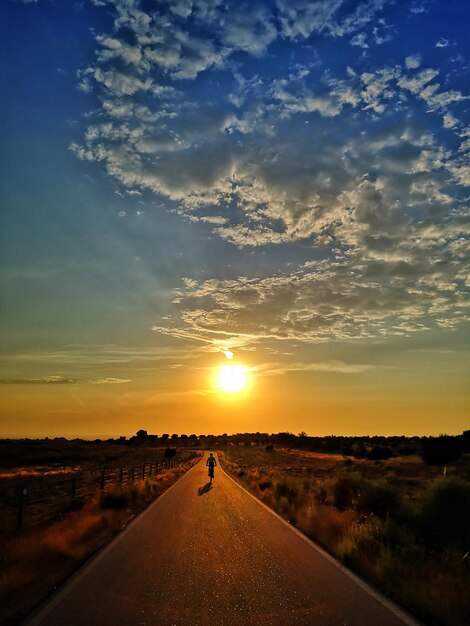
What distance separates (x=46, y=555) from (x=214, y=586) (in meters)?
3.72

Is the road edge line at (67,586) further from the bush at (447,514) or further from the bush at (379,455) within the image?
the bush at (379,455)

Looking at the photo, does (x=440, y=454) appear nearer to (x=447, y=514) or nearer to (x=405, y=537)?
(x=447, y=514)

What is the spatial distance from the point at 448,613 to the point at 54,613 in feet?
15.9

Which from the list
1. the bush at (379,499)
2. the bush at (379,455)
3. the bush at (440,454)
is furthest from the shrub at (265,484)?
the bush at (379,455)

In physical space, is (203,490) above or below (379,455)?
below

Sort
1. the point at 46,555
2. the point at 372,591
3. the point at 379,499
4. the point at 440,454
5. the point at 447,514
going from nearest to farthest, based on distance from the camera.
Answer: the point at 372,591, the point at 46,555, the point at 447,514, the point at 379,499, the point at 440,454

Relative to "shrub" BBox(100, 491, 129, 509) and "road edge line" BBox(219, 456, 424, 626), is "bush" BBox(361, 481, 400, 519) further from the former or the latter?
"shrub" BBox(100, 491, 129, 509)

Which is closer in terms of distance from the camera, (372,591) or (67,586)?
(372,591)

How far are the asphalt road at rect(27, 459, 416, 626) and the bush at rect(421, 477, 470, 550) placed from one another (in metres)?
3.08

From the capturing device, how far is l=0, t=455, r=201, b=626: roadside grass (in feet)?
23.9

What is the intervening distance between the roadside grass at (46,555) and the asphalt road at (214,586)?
1.00ft

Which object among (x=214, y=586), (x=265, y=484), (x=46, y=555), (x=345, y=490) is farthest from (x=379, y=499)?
(x=265, y=484)

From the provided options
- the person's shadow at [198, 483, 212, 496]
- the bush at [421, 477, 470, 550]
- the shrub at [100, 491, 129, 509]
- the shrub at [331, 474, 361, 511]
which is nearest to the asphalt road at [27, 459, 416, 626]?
the bush at [421, 477, 470, 550]

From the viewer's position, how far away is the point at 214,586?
25.7 feet
